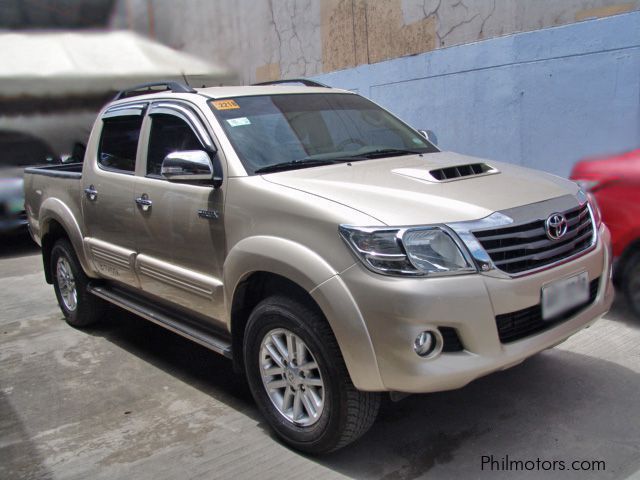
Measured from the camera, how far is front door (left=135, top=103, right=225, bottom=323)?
3674 mm

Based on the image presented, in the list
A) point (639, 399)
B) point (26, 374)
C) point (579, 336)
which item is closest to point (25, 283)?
point (26, 374)

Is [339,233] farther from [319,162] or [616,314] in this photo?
[616,314]

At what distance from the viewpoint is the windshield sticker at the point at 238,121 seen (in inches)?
151

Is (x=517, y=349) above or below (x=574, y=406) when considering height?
above

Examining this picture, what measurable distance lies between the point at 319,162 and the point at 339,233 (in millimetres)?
934

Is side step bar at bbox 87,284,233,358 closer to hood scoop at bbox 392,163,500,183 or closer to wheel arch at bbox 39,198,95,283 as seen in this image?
→ wheel arch at bbox 39,198,95,283

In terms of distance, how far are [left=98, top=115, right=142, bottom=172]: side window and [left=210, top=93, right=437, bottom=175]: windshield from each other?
0.91 m

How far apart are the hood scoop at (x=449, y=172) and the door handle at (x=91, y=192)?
2.49 meters

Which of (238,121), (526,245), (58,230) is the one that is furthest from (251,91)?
(58,230)

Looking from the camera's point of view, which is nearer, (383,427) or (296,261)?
(296,261)

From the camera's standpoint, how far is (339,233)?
2902 mm

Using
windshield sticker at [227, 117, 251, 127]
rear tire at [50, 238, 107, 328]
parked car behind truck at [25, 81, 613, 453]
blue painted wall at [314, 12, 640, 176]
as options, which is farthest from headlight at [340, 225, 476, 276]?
blue painted wall at [314, 12, 640, 176]

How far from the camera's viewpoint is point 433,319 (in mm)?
2732

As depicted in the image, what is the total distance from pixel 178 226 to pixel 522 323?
205cm
